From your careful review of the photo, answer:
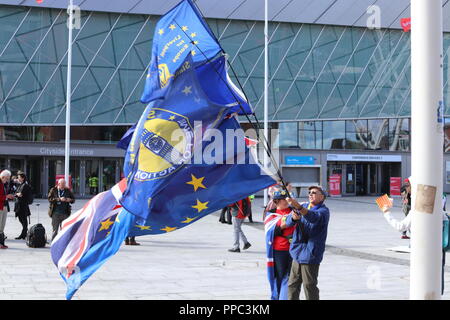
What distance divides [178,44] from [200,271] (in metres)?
5.85

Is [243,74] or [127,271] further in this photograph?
[243,74]

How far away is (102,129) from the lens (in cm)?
3784

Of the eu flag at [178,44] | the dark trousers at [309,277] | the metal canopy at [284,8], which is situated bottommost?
the dark trousers at [309,277]

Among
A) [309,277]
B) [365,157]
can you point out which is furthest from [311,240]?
[365,157]

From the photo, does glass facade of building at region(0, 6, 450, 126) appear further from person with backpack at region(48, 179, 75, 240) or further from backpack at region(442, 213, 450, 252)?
backpack at region(442, 213, 450, 252)

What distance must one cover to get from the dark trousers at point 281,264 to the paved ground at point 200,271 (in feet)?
4.43

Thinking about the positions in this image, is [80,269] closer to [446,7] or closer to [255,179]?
[255,179]

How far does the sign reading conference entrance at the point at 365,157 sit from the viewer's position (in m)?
43.6

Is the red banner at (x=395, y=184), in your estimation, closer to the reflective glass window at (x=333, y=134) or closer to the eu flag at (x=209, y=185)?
the reflective glass window at (x=333, y=134)

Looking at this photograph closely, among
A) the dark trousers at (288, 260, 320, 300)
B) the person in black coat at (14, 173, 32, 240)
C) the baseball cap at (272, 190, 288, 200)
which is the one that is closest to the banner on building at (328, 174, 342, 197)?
the person in black coat at (14, 173, 32, 240)

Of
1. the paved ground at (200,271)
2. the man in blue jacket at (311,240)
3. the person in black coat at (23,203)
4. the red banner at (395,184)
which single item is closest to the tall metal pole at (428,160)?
the man in blue jacket at (311,240)

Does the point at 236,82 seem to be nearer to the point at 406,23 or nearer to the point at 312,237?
the point at 406,23
